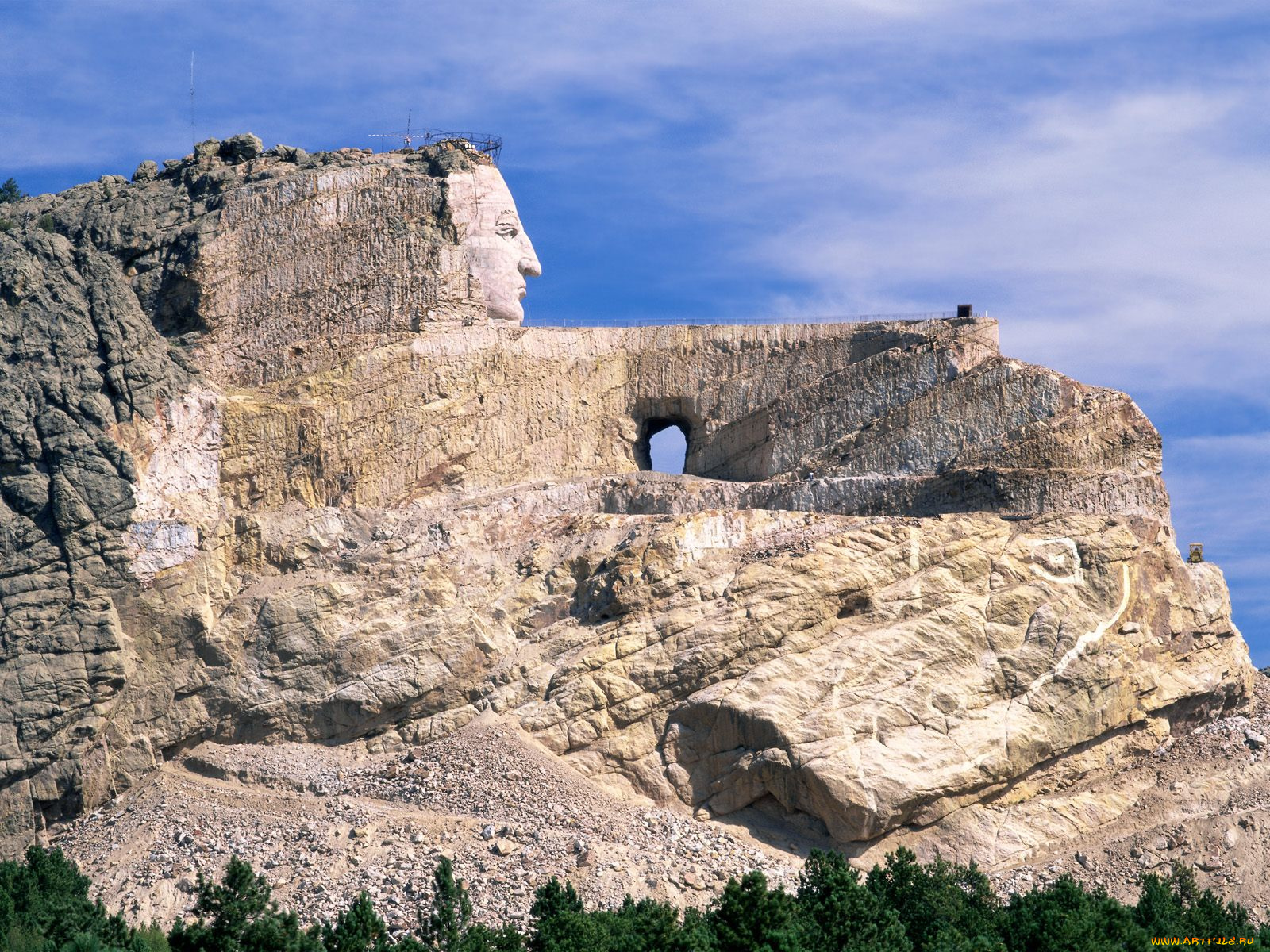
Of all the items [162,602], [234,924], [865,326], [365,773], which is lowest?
[234,924]

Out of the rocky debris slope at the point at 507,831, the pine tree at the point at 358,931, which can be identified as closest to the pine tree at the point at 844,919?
the rocky debris slope at the point at 507,831

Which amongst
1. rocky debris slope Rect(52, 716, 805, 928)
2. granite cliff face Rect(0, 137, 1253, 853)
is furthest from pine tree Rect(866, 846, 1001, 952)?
rocky debris slope Rect(52, 716, 805, 928)

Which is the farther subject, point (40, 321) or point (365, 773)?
point (40, 321)

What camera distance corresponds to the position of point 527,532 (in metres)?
62.6

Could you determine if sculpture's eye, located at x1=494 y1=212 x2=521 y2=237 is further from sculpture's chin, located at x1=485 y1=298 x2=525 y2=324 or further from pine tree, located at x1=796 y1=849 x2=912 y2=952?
pine tree, located at x1=796 y1=849 x2=912 y2=952

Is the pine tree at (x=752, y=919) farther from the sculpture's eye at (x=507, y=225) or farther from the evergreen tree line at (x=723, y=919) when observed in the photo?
the sculpture's eye at (x=507, y=225)

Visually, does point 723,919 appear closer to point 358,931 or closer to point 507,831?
point 507,831

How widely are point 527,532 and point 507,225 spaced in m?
8.19

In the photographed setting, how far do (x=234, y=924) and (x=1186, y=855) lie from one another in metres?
20.1

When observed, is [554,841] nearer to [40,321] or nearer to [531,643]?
[531,643]

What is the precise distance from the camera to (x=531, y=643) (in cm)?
6044

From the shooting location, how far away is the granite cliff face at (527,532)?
58438 millimetres

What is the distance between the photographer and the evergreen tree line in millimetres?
50812

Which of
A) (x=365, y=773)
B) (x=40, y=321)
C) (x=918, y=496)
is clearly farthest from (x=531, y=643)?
(x=40, y=321)
